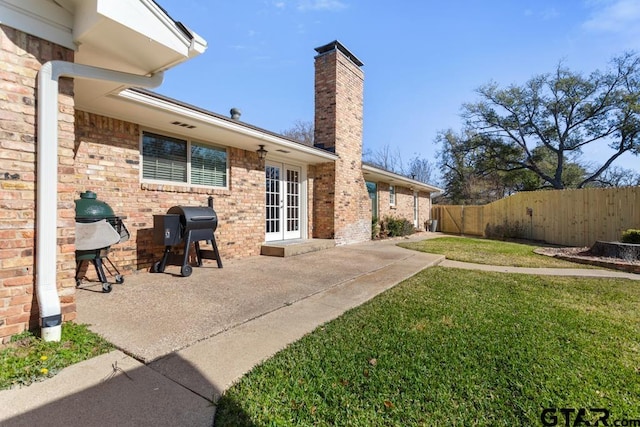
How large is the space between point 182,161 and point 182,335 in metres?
4.32

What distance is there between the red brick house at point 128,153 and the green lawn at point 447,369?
214 cm

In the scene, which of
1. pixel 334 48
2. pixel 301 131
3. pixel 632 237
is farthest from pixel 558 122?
pixel 334 48

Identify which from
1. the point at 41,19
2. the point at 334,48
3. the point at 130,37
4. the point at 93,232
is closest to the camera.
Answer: the point at 41,19

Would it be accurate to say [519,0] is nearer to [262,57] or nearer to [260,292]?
[262,57]

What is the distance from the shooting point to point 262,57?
1051cm

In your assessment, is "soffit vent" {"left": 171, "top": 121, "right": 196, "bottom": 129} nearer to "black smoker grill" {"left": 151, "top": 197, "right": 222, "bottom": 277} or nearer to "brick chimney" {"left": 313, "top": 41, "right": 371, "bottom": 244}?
"black smoker grill" {"left": 151, "top": 197, "right": 222, "bottom": 277}

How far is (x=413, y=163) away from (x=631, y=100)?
1831 cm

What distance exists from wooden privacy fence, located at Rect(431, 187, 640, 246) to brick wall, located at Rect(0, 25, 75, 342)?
15.7 m

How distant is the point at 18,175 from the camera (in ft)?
8.37

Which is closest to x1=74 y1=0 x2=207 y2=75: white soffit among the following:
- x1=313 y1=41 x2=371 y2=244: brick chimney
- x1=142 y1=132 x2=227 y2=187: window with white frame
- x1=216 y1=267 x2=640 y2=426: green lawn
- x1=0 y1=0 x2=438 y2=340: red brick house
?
x1=0 y1=0 x2=438 y2=340: red brick house

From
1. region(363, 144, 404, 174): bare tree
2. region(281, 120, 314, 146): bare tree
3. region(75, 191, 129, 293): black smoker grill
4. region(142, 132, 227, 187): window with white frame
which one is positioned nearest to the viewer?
region(75, 191, 129, 293): black smoker grill

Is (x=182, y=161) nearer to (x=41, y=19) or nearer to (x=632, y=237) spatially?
(x=41, y=19)


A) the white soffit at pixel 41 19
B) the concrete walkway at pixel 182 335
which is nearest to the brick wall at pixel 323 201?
the concrete walkway at pixel 182 335

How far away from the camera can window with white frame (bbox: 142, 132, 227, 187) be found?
5.60m
